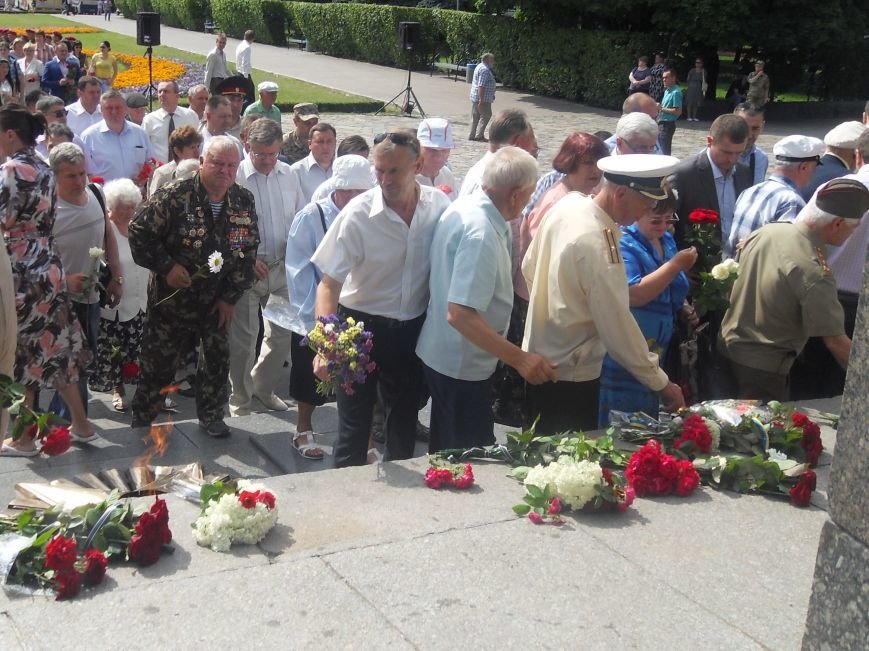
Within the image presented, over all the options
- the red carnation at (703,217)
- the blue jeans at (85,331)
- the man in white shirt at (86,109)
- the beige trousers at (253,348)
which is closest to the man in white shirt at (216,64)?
the man in white shirt at (86,109)

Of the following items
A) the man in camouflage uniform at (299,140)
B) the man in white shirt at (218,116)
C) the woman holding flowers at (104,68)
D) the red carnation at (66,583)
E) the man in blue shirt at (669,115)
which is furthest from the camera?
the man in blue shirt at (669,115)

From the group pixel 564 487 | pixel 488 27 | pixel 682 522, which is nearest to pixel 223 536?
pixel 564 487

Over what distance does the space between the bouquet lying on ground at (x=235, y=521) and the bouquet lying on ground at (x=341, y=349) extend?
30.2 inches

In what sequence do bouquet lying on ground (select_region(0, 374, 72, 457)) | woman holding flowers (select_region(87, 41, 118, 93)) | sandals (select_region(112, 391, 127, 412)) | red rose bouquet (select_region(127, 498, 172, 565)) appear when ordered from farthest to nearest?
woman holding flowers (select_region(87, 41, 118, 93)) < sandals (select_region(112, 391, 127, 412)) < bouquet lying on ground (select_region(0, 374, 72, 457)) < red rose bouquet (select_region(127, 498, 172, 565))

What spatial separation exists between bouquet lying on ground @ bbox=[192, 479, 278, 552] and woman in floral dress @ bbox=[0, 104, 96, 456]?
262cm

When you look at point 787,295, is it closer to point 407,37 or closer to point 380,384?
point 380,384

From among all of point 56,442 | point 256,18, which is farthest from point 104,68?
point 256,18

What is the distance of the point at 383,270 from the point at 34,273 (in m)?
2.18

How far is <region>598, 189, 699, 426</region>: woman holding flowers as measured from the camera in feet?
16.3

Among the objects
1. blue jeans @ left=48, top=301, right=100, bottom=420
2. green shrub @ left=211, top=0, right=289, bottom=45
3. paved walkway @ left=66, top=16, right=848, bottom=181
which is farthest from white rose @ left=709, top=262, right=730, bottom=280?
green shrub @ left=211, top=0, right=289, bottom=45

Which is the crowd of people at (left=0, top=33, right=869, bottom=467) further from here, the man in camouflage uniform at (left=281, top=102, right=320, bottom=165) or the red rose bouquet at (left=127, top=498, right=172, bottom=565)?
the man in camouflage uniform at (left=281, top=102, right=320, bottom=165)

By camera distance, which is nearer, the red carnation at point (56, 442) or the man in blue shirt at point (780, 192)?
→ the red carnation at point (56, 442)

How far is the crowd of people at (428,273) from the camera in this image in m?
4.61

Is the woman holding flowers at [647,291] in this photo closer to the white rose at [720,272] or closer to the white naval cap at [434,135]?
the white rose at [720,272]
